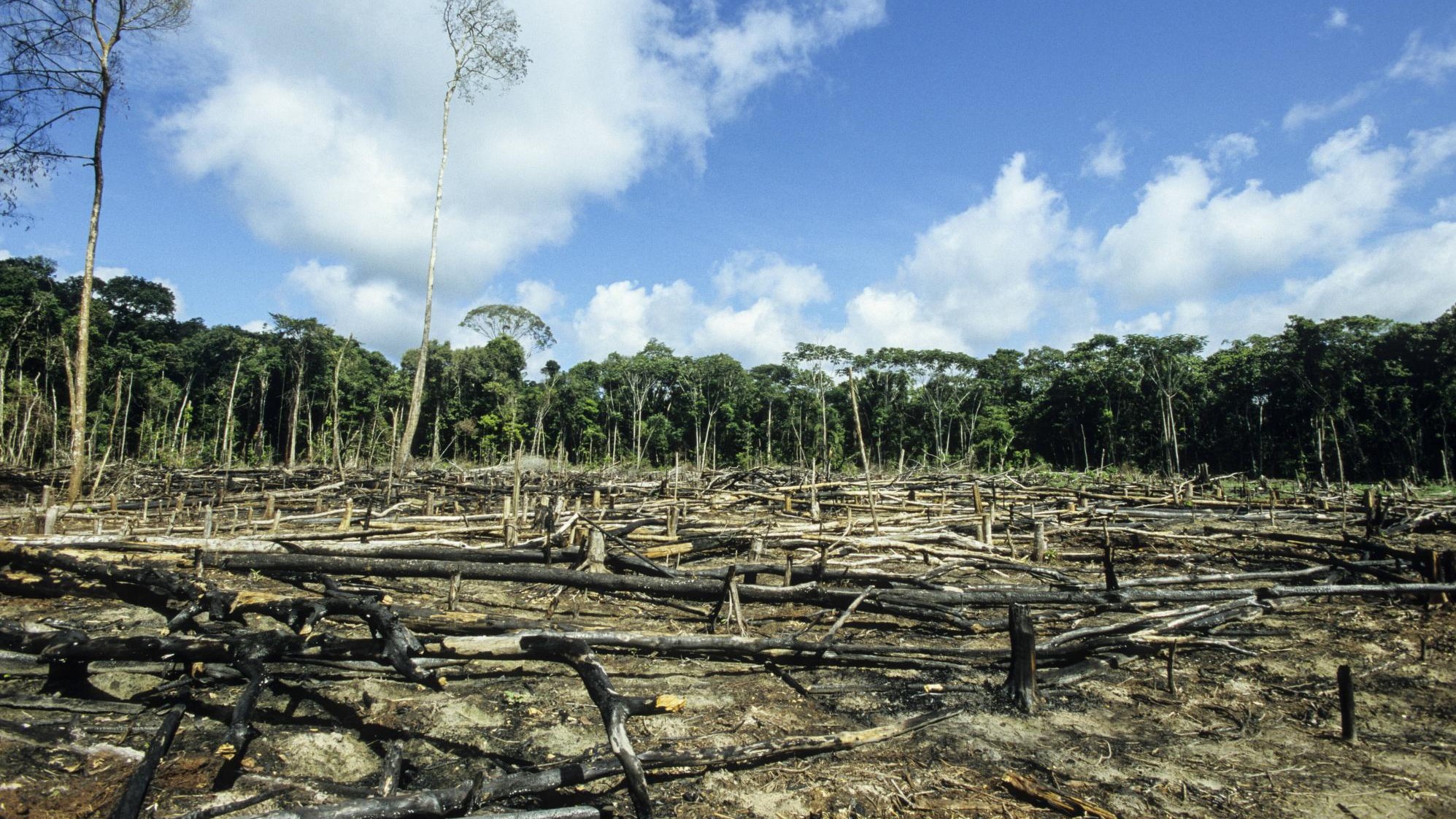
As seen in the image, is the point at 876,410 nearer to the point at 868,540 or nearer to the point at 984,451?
the point at 984,451

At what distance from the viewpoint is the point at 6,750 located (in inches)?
119

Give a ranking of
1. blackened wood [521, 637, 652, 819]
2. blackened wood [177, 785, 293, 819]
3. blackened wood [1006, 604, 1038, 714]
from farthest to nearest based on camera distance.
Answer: blackened wood [1006, 604, 1038, 714] → blackened wood [177, 785, 293, 819] → blackened wood [521, 637, 652, 819]

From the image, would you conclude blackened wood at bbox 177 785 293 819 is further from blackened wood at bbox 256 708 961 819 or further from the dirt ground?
the dirt ground

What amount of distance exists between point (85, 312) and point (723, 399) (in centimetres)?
4003

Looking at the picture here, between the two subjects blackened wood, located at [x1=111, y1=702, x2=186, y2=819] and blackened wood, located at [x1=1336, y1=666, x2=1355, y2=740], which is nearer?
blackened wood, located at [x1=111, y1=702, x2=186, y2=819]

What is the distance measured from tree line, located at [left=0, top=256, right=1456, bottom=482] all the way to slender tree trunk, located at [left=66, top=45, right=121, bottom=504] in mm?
13161

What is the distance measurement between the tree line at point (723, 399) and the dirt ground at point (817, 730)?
2071cm

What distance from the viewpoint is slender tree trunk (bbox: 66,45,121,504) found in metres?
11.9

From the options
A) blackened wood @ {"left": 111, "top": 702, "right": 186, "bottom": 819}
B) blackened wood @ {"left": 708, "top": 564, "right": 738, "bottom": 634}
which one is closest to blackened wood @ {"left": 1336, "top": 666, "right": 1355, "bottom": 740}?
blackened wood @ {"left": 708, "top": 564, "right": 738, "bottom": 634}

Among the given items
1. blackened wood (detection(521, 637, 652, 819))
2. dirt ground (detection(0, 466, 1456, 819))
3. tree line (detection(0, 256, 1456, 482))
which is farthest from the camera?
tree line (detection(0, 256, 1456, 482))

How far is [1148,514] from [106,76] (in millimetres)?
23139

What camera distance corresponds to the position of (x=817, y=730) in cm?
422

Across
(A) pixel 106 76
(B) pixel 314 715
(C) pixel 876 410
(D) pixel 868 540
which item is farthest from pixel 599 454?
(B) pixel 314 715

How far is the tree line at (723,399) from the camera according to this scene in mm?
30328
